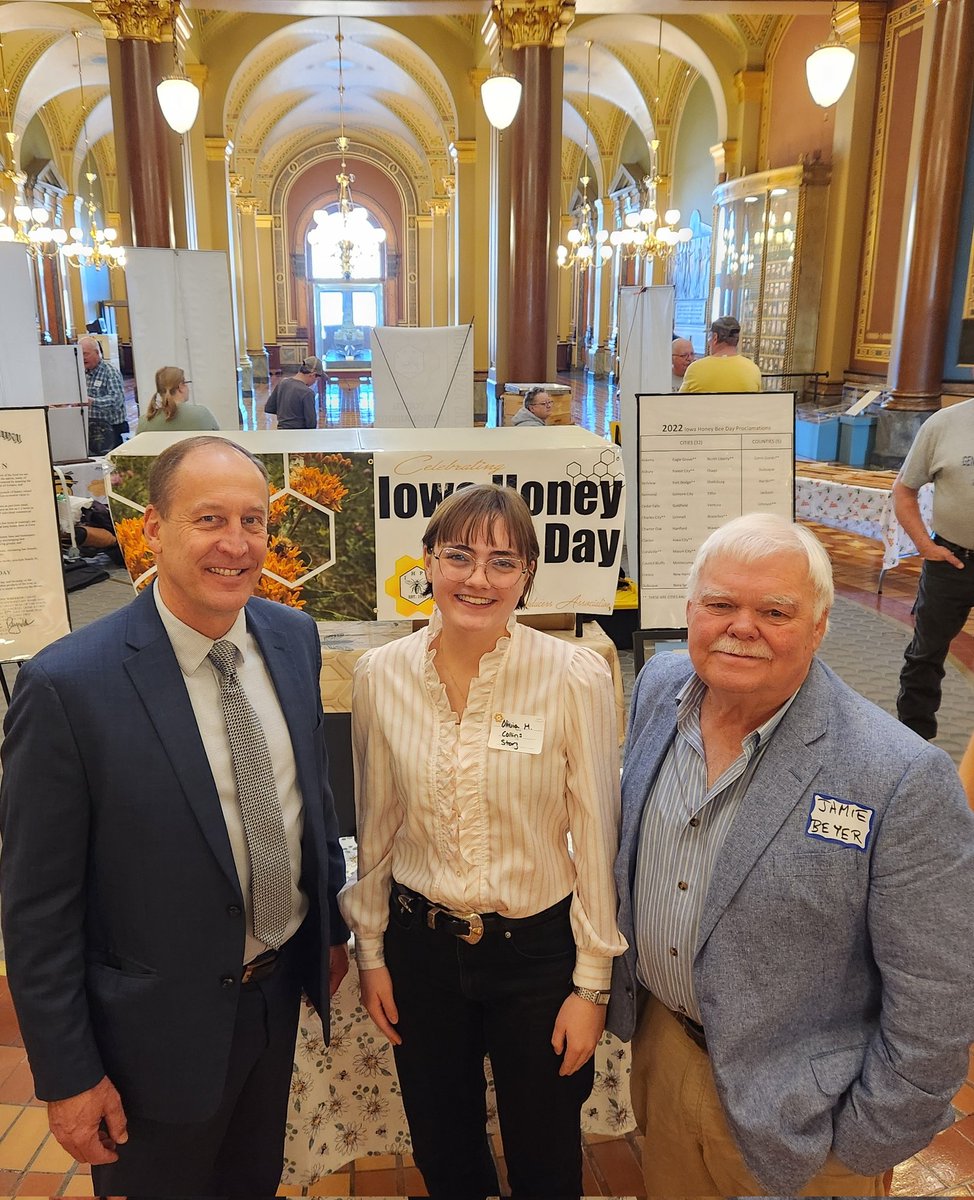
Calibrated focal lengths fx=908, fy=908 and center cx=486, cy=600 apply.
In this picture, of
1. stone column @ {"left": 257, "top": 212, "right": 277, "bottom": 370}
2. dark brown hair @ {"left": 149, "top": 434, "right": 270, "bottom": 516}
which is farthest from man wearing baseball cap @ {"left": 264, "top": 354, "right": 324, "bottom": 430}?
stone column @ {"left": 257, "top": 212, "right": 277, "bottom": 370}

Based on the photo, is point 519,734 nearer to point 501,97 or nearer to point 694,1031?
point 694,1031

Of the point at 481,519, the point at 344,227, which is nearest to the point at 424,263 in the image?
the point at 344,227

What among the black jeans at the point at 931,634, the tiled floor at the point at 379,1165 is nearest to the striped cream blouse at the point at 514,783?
the tiled floor at the point at 379,1165

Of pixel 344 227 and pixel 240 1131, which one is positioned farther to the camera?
pixel 344 227

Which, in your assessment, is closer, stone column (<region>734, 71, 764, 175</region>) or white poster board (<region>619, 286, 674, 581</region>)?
white poster board (<region>619, 286, 674, 581</region>)

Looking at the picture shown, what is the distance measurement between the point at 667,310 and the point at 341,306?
2696 cm

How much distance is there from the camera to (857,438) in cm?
1026

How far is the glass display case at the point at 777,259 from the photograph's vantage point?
38.5ft

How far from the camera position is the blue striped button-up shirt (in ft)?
4.49

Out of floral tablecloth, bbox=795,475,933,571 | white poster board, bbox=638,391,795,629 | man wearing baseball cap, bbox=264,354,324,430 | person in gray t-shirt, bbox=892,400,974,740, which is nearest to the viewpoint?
white poster board, bbox=638,391,795,629

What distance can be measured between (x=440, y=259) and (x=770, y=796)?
83.6ft

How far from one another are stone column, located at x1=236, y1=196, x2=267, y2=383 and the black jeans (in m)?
21.9

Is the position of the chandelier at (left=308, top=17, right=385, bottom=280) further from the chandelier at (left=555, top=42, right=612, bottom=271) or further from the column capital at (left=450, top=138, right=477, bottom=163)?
the chandelier at (left=555, top=42, right=612, bottom=271)

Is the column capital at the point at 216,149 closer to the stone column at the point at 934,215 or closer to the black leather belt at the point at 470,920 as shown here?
the stone column at the point at 934,215
